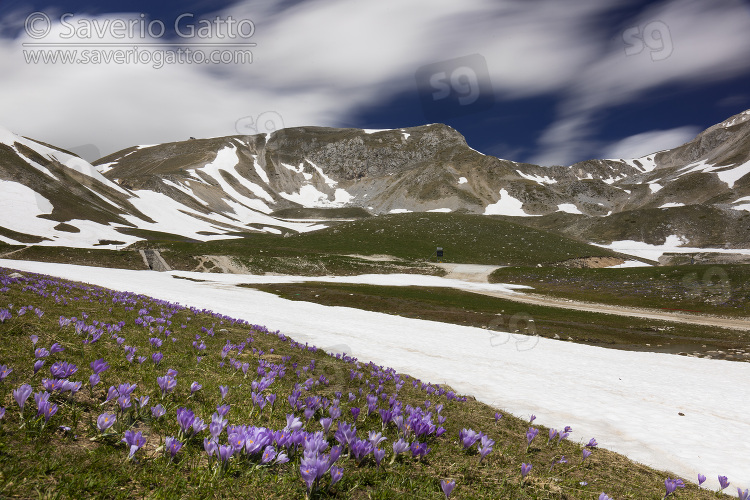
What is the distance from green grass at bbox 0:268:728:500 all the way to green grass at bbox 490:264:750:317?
5346 cm

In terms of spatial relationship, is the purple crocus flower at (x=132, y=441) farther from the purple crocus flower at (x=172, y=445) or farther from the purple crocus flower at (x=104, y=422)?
the purple crocus flower at (x=104, y=422)

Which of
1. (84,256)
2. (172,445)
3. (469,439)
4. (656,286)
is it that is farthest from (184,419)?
(656,286)

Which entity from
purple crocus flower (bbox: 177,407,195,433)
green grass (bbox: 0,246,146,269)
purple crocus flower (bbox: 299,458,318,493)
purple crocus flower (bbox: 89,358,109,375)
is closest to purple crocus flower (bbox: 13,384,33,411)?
purple crocus flower (bbox: 89,358,109,375)

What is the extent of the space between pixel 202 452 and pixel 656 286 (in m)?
72.0

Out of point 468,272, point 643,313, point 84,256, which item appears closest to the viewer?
point 643,313

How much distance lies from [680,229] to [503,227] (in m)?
68.7

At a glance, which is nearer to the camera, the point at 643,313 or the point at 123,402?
the point at 123,402

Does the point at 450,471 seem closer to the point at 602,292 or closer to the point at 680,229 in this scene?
the point at 602,292

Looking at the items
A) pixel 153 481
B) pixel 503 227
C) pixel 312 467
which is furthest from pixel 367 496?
pixel 503 227

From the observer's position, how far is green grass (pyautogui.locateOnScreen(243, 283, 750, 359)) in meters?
28.5

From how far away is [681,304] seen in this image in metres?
49.5

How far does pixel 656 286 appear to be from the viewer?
5934cm

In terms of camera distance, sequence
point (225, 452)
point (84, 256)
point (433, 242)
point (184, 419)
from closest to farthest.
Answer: point (225, 452)
point (184, 419)
point (84, 256)
point (433, 242)

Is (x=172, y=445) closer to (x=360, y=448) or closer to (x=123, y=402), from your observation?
(x=123, y=402)
